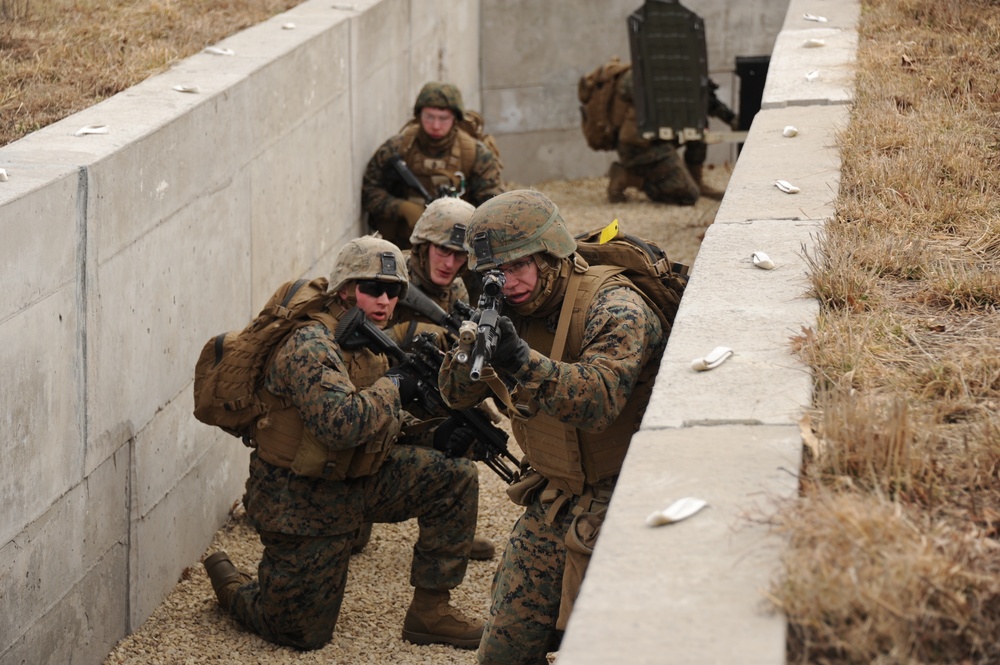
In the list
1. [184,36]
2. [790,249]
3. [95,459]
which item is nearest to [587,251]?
[790,249]

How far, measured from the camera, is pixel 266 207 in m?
7.71

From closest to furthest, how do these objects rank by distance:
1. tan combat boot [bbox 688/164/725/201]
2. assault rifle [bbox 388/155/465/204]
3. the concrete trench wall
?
the concrete trench wall → assault rifle [bbox 388/155/465/204] → tan combat boot [bbox 688/164/725/201]

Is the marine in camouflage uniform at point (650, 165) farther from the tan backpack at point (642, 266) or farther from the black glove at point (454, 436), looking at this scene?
the tan backpack at point (642, 266)

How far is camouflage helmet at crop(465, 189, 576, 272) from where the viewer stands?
4.32 meters

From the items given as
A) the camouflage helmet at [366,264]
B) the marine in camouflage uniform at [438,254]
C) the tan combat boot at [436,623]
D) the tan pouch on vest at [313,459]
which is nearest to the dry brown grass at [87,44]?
the camouflage helmet at [366,264]

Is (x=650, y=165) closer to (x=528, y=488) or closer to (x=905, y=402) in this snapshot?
(x=528, y=488)

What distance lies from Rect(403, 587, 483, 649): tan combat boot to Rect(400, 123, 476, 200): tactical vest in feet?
12.5

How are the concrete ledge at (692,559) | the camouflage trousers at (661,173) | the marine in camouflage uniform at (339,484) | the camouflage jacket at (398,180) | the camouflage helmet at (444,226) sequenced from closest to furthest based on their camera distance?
the concrete ledge at (692,559) → the marine in camouflage uniform at (339,484) → the camouflage helmet at (444,226) → the camouflage jacket at (398,180) → the camouflage trousers at (661,173)

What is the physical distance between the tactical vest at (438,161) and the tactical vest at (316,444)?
3.66m

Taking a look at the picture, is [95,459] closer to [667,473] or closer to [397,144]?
[667,473]

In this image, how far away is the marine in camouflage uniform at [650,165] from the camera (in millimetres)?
13117

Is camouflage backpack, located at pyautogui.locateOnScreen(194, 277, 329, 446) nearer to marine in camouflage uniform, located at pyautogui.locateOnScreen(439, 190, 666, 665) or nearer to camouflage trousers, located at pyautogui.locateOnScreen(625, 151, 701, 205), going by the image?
marine in camouflage uniform, located at pyautogui.locateOnScreen(439, 190, 666, 665)

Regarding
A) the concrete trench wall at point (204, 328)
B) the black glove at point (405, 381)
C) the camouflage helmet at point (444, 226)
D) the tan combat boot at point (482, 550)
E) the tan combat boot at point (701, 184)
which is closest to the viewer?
the concrete trench wall at point (204, 328)

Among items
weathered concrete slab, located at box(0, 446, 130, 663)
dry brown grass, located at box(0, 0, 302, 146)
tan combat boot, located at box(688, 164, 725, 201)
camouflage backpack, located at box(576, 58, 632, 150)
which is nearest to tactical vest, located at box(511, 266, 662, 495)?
weathered concrete slab, located at box(0, 446, 130, 663)
